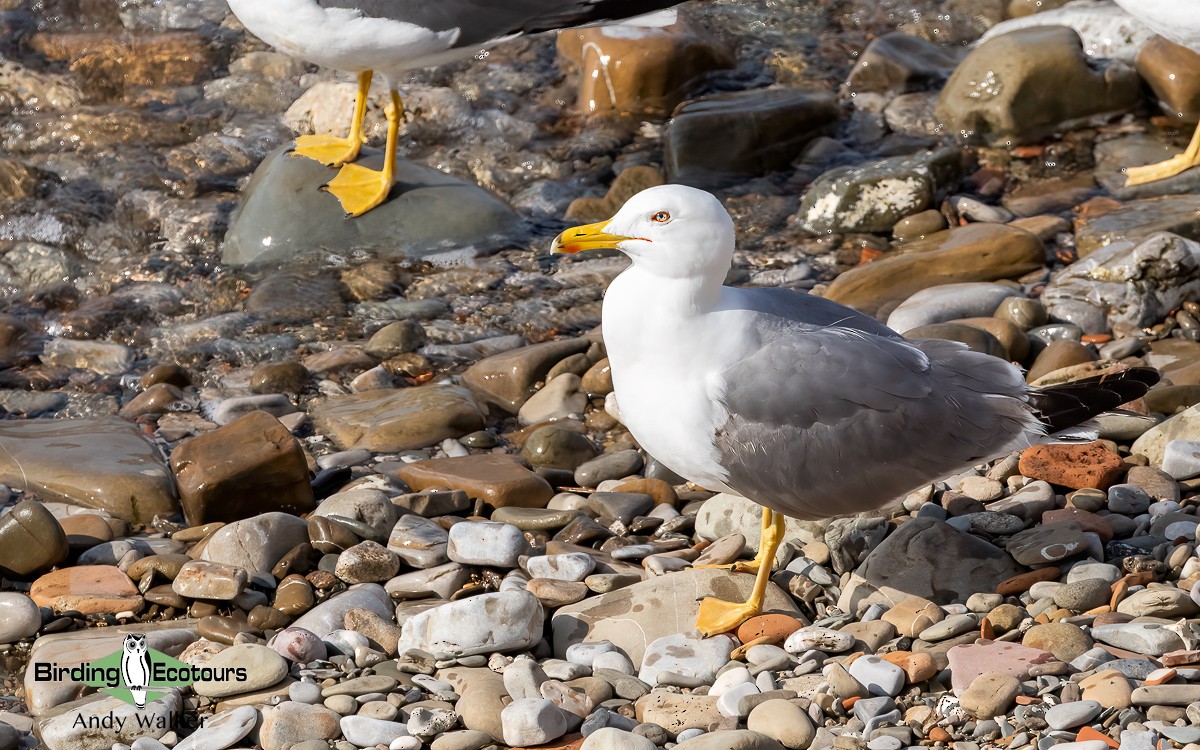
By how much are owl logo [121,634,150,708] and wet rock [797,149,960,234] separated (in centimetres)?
494

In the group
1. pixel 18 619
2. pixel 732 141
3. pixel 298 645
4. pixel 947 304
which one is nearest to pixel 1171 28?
pixel 947 304

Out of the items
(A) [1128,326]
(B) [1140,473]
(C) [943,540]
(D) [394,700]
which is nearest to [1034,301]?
(A) [1128,326]

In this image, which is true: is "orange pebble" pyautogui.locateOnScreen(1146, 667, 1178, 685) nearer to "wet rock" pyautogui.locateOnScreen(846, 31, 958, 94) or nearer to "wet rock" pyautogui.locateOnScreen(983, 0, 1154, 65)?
"wet rock" pyautogui.locateOnScreen(983, 0, 1154, 65)

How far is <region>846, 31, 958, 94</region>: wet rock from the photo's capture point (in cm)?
966

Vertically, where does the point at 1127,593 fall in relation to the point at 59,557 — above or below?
above

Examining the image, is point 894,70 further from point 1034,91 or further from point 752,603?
point 752,603

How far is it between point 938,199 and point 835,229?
66 centimetres

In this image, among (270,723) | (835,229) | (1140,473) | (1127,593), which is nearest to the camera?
(270,723)

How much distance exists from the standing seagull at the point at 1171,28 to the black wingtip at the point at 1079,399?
382 cm

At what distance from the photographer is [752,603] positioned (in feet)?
14.2

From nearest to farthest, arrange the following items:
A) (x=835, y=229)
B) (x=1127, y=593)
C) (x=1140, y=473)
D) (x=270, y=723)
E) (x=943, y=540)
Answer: (x=270, y=723)
(x=1127, y=593)
(x=943, y=540)
(x=1140, y=473)
(x=835, y=229)

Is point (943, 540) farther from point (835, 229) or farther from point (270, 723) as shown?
point (835, 229)

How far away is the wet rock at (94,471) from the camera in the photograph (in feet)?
17.5

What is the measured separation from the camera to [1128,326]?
6.26 metres
